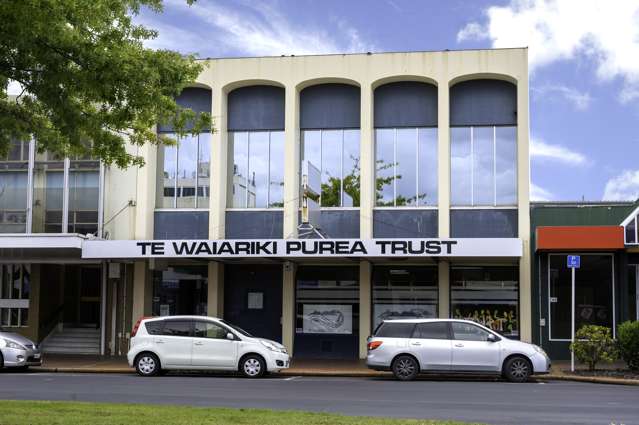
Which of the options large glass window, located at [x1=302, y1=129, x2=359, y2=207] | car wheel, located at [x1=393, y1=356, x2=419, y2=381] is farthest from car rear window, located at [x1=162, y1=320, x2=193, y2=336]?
large glass window, located at [x1=302, y1=129, x2=359, y2=207]

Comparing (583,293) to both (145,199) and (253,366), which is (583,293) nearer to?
(253,366)

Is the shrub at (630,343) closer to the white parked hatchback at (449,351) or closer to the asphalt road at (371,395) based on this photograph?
the asphalt road at (371,395)

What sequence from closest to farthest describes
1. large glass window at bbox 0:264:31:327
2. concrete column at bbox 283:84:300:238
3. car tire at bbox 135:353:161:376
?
car tire at bbox 135:353:161:376 → concrete column at bbox 283:84:300:238 → large glass window at bbox 0:264:31:327

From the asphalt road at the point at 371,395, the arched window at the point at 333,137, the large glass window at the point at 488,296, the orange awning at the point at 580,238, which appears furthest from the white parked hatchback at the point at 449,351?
the arched window at the point at 333,137

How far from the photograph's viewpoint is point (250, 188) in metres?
27.0

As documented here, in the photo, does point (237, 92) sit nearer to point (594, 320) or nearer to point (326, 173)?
point (326, 173)

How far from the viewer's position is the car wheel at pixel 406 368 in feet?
66.6

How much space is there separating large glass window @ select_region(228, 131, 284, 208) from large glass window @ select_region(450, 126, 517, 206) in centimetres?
542

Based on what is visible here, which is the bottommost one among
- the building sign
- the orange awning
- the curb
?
the curb

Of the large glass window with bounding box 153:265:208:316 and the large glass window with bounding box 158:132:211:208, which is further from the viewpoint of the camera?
the large glass window with bounding box 153:265:208:316

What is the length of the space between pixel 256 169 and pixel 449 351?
32.0 ft

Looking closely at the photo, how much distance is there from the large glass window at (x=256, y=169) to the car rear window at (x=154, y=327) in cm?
663

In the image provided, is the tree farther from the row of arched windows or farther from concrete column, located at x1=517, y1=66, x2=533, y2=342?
concrete column, located at x1=517, y1=66, x2=533, y2=342

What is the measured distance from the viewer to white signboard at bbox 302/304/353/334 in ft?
87.0
